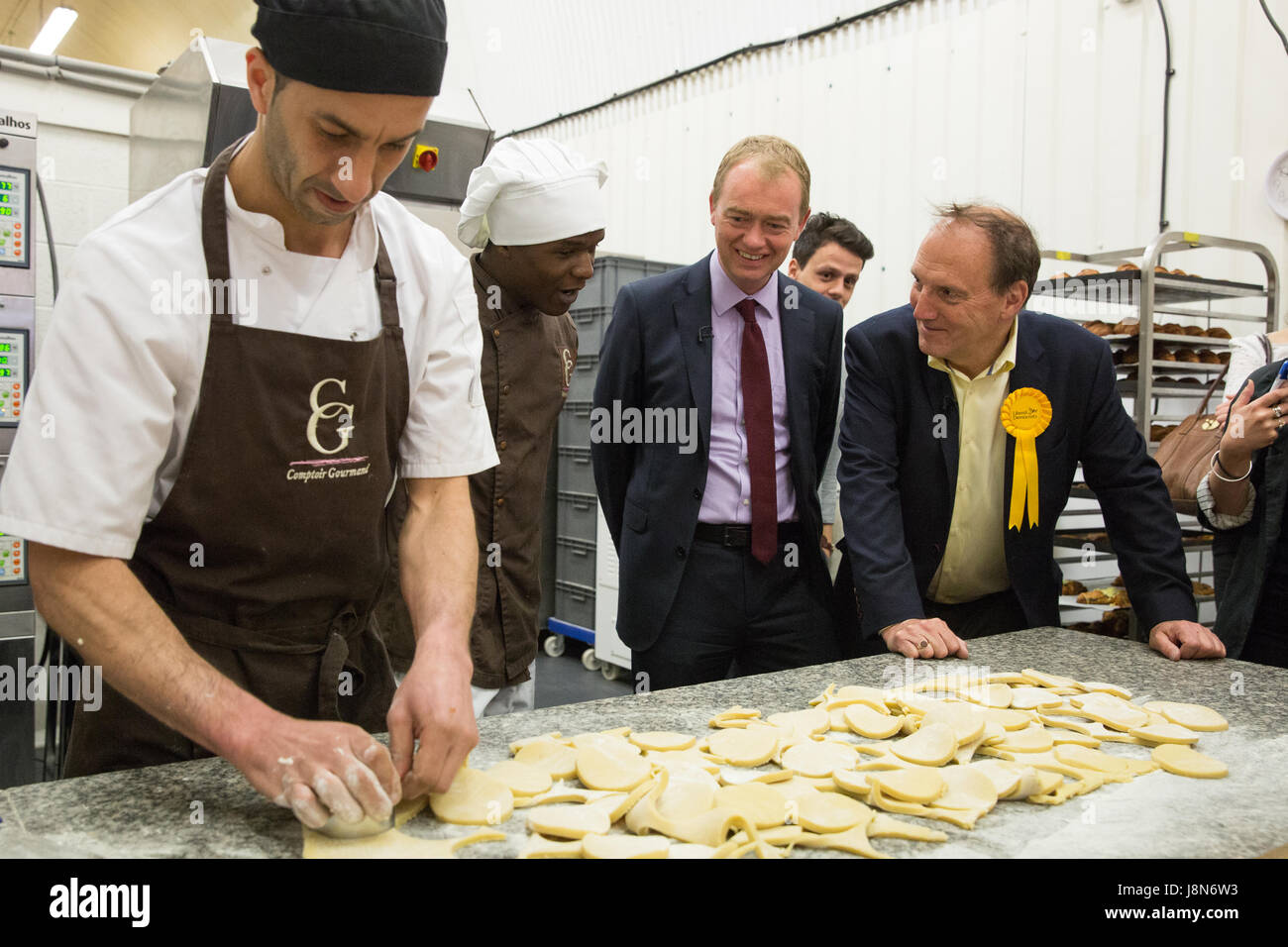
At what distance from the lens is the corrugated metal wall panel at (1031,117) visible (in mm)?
3611

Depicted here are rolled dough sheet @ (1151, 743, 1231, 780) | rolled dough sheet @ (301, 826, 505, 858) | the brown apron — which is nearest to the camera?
rolled dough sheet @ (301, 826, 505, 858)

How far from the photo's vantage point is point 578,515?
4930mm

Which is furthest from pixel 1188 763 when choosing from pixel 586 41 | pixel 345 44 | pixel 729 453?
pixel 586 41

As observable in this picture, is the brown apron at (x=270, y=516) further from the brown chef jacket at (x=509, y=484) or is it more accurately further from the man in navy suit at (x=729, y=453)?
the man in navy suit at (x=729, y=453)

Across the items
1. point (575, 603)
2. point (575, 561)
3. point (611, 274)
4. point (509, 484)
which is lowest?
point (575, 603)

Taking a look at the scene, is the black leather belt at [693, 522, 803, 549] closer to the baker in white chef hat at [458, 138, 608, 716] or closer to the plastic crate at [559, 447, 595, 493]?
the baker in white chef hat at [458, 138, 608, 716]

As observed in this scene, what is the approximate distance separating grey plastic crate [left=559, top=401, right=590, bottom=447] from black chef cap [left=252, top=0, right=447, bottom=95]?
12.2 feet

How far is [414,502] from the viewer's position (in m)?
1.33

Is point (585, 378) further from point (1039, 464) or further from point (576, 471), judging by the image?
point (1039, 464)

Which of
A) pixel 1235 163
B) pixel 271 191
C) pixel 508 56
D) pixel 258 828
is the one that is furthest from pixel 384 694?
pixel 508 56

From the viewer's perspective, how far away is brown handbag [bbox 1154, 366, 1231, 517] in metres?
2.72

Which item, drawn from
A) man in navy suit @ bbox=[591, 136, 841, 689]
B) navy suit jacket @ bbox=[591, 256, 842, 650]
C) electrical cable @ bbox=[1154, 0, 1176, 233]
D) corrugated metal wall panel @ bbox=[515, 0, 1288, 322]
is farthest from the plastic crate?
electrical cable @ bbox=[1154, 0, 1176, 233]

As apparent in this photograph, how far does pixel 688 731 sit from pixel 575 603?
3.61 metres

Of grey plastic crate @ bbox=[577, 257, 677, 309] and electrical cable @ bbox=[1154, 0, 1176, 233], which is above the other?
electrical cable @ bbox=[1154, 0, 1176, 233]
